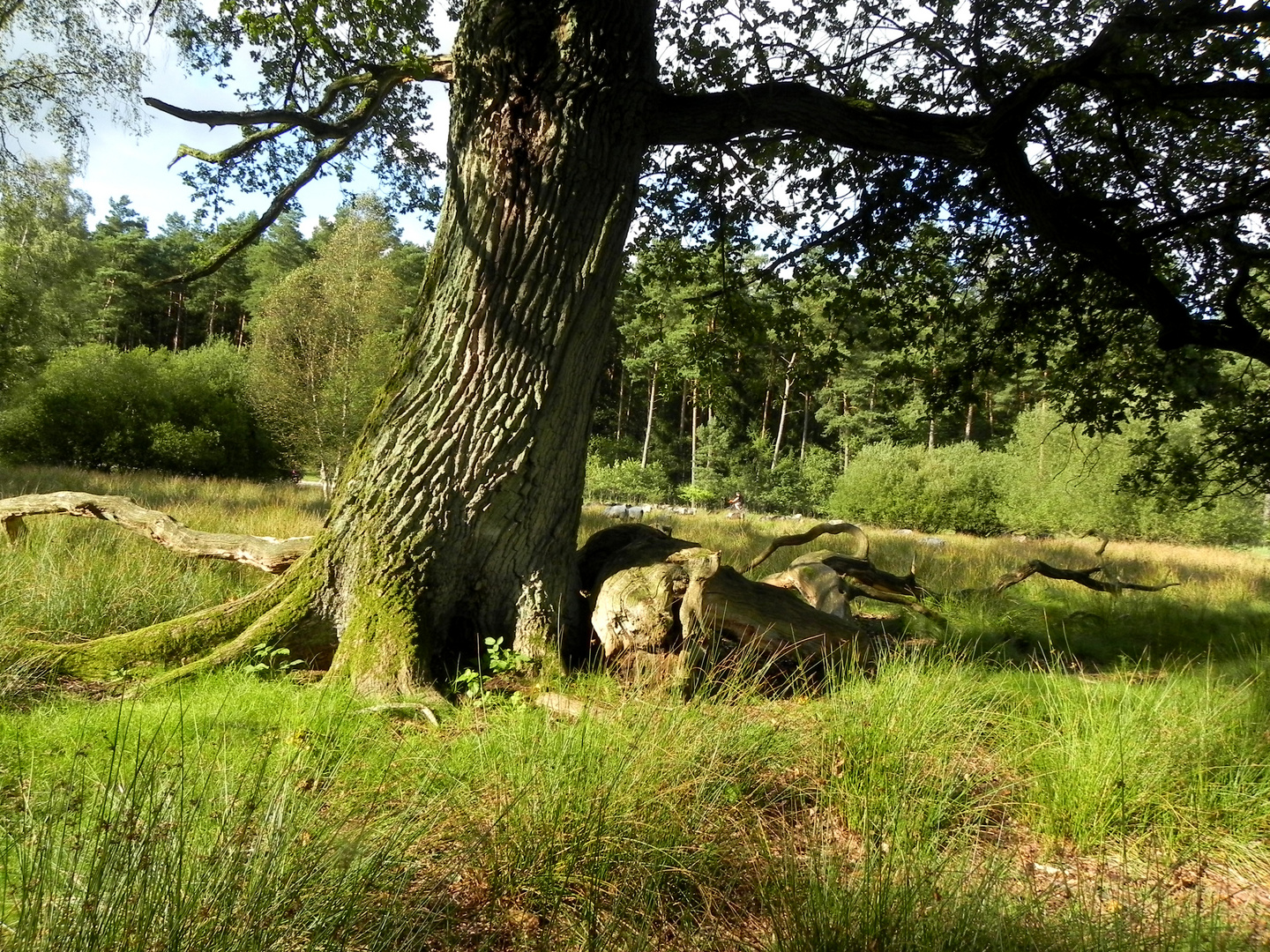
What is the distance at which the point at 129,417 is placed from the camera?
74.7ft

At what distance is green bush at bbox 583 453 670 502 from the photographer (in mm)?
35656

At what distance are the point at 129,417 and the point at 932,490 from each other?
30755 mm

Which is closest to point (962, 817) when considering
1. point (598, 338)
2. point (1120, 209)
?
point (598, 338)

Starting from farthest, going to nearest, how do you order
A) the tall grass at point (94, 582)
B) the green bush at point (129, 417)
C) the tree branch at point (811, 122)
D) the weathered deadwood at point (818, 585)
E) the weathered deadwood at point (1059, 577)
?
the green bush at point (129, 417) < the weathered deadwood at point (1059, 577) < the weathered deadwood at point (818, 585) < the tree branch at point (811, 122) < the tall grass at point (94, 582)

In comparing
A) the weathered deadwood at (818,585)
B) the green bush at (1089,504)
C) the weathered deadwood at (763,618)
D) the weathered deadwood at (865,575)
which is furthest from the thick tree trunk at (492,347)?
the green bush at (1089,504)

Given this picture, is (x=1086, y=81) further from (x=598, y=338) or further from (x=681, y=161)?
(x=598, y=338)

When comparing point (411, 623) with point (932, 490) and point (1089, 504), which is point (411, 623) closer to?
point (932, 490)

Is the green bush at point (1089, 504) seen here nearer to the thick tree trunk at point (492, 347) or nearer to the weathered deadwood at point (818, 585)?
the weathered deadwood at point (818, 585)

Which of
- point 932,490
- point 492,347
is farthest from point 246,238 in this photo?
point 932,490

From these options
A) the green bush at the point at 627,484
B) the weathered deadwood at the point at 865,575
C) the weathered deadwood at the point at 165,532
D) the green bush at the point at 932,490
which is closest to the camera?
the weathered deadwood at the point at 165,532

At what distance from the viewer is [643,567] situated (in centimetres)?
412

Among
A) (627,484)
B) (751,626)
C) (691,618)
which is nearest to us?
(691,618)

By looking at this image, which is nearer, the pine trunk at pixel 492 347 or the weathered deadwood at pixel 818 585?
the pine trunk at pixel 492 347

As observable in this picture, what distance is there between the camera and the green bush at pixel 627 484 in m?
35.7
